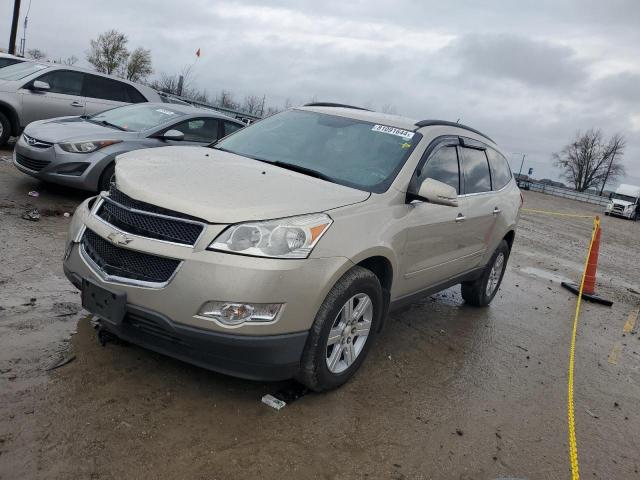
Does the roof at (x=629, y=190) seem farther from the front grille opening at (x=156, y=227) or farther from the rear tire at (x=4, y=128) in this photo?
the front grille opening at (x=156, y=227)

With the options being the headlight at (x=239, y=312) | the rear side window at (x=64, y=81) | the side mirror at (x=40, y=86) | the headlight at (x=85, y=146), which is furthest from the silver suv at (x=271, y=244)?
the rear side window at (x=64, y=81)

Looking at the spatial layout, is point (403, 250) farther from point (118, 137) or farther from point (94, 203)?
point (118, 137)

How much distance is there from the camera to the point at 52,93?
1002 centimetres

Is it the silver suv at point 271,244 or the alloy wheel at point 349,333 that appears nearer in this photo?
the silver suv at point 271,244

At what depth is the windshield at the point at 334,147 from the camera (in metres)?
3.99

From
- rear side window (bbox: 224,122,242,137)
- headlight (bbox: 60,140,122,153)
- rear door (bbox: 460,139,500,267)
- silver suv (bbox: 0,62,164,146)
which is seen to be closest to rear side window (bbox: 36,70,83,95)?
silver suv (bbox: 0,62,164,146)

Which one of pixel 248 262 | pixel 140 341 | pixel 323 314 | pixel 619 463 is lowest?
pixel 619 463

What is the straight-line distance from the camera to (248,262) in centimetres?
290

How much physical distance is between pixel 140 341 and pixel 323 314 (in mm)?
1051

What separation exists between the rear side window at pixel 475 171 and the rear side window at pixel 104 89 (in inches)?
300

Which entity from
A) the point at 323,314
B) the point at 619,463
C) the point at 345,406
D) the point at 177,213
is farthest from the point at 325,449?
the point at 619,463

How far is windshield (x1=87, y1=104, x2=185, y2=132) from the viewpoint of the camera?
782 cm

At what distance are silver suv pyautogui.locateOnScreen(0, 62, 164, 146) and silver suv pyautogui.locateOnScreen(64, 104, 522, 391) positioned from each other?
23.0 feet

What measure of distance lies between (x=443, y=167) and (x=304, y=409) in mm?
2366
